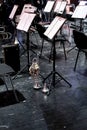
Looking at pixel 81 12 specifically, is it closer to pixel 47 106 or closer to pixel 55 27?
pixel 55 27

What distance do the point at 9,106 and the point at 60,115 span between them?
73cm

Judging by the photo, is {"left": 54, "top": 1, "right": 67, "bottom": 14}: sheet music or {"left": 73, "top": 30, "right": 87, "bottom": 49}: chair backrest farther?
{"left": 54, "top": 1, "right": 67, "bottom": 14}: sheet music

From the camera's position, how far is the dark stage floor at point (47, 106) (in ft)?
10.0

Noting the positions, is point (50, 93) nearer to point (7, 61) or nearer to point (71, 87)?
point (71, 87)

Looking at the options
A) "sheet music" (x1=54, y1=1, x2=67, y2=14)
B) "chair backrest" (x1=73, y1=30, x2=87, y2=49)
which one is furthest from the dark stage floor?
"sheet music" (x1=54, y1=1, x2=67, y2=14)

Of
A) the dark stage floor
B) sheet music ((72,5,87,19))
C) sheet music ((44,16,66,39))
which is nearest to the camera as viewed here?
the dark stage floor

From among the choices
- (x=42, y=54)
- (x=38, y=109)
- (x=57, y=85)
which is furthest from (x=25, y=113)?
(x=42, y=54)

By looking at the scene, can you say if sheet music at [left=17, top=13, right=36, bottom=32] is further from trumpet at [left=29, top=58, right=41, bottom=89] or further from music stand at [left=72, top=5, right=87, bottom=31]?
music stand at [left=72, top=5, right=87, bottom=31]

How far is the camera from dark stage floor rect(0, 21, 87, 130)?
10.0ft

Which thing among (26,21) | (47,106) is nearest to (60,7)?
(26,21)

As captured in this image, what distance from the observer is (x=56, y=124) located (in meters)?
3.05

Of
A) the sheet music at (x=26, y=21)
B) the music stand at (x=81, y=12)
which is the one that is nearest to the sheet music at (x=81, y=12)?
the music stand at (x=81, y=12)

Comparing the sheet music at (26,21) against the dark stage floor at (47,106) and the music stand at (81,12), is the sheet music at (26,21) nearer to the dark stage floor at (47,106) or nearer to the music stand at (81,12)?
the dark stage floor at (47,106)

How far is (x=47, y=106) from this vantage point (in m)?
3.49
